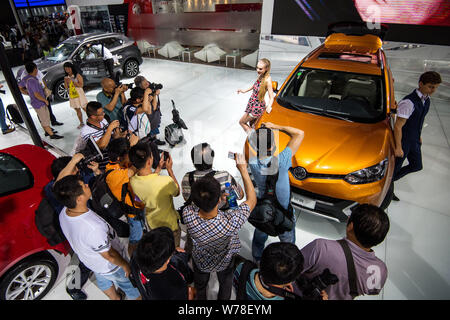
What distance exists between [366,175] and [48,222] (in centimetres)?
300

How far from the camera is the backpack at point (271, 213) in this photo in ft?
6.85

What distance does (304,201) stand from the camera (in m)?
2.71

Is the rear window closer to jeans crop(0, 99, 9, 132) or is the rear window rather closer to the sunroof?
jeans crop(0, 99, 9, 132)

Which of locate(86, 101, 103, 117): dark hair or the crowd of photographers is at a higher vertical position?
locate(86, 101, 103, 117): dark hair

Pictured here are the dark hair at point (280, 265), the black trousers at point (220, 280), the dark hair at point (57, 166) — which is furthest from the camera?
the dark hair at point (57, 166)

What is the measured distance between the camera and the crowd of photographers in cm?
136

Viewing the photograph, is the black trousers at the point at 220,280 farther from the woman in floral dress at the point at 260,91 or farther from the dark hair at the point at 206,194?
the woman in floral dress at the point at 260,91

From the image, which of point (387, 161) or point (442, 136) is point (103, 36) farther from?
point (442, 136)

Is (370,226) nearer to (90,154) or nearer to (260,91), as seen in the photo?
(90,154)

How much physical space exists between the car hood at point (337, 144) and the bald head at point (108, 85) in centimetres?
262

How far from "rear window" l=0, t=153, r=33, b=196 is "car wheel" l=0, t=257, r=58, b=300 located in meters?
0.69

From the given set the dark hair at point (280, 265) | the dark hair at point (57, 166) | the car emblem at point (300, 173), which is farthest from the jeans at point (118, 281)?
the car emblem at point (300, 173)

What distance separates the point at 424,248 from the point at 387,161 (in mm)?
1153

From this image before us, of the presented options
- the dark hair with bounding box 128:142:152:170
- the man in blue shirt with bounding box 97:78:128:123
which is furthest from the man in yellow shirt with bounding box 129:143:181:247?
the man in blue shirt with bounding box 97:78:128:123
